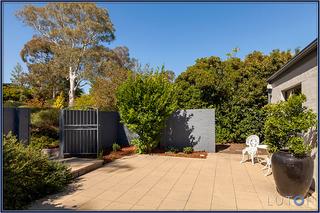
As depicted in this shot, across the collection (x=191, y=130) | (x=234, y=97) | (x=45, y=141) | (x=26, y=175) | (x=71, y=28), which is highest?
(x=71, y=28)

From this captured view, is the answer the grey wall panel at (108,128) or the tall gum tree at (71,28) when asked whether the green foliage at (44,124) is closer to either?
the grey wall panel at (108,128)

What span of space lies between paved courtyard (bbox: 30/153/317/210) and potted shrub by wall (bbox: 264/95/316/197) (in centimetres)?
34

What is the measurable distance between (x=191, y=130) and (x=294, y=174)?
5.84 m

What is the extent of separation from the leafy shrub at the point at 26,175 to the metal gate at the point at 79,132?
311 cm

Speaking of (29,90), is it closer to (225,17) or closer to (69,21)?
(69,21)

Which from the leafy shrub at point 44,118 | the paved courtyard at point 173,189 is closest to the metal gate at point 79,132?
the paved courtyard at point 173,189

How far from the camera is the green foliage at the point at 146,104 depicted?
8734 millimetres

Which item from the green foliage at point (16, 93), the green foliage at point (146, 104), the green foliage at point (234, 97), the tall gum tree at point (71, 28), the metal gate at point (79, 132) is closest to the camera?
the metal gate at point (79, 132)

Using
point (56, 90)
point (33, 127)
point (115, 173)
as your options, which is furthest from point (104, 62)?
point (115, 173)

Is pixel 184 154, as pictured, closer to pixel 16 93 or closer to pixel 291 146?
pixel 291 146

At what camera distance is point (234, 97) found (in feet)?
36.4

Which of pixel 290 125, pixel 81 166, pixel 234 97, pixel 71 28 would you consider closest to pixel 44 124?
pixel 81 166

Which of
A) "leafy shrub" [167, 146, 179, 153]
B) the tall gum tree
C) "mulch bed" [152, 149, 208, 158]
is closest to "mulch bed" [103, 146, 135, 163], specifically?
"mulch bed" [152, 149, 208, 158]

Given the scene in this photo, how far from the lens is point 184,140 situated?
32.5 ft
